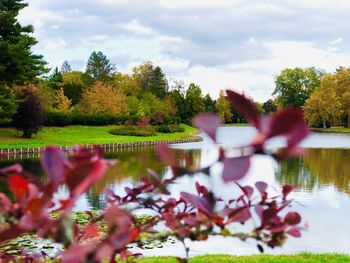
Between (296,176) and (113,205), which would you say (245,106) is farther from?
(296,176)

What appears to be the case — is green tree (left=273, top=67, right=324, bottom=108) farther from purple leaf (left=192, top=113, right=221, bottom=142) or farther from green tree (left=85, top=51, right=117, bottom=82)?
purple leaf (left=192, top=113, right=221, bottom=142)

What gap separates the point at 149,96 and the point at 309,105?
23.5 metres

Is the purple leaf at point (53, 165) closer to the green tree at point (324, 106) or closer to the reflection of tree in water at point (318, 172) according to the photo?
the reflection of tree in water at point (318, 172)

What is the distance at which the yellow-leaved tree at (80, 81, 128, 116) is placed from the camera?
145 feet

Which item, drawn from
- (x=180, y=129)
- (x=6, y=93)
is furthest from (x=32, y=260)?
(x=180, y=129)

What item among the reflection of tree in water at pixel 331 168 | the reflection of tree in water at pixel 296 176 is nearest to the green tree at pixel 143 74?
the reflection of tree in water at pixel 331 168

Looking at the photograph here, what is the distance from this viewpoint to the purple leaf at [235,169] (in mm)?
815

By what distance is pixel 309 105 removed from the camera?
210 feet

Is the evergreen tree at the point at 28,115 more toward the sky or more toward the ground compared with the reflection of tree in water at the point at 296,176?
more toward the sky

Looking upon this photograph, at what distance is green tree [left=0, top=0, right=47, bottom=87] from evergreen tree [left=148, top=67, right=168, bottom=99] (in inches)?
1556

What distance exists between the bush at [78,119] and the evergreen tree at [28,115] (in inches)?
176

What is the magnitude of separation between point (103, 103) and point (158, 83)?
24.0m

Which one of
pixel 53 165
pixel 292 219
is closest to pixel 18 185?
pixel 53 165

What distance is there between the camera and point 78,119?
130 feet
